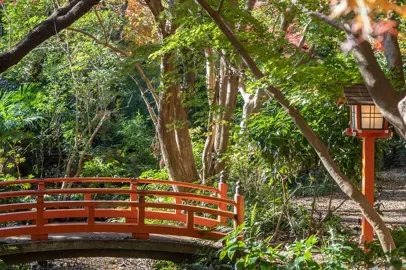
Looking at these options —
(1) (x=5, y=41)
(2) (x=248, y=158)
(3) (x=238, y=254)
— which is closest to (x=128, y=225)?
(3) (x=238, y=254)

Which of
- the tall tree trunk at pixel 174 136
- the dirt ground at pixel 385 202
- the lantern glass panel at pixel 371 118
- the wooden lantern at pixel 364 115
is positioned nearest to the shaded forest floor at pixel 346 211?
the dirt ground at pixel 385 202

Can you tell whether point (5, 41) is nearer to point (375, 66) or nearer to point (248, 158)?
point (248, 158)

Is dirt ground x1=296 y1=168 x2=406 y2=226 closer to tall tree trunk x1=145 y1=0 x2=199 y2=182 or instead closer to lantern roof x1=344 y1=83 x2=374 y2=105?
tall tree trunk x1=145 y1=0 x2=199 y2=182

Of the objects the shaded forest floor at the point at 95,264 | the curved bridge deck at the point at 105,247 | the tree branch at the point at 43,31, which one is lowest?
the shaded forest floor at the point at 95,264

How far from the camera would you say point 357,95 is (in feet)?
22.0

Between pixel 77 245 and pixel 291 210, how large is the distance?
10.7ft

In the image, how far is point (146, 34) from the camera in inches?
582

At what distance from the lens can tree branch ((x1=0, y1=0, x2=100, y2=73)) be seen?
20.0 ft

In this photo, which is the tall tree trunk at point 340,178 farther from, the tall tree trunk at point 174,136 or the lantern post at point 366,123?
the tall tree trunk at point 174,136

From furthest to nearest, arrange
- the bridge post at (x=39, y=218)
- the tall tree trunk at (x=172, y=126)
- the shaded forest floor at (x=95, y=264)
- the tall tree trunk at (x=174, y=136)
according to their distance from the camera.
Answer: the tall tree trunk at (x=174, y=136) < the tall tree trunk at (x=172, y=126) < the shaded forest floor at (x=95, y=264) < the bridge post at (x=39, y=218)

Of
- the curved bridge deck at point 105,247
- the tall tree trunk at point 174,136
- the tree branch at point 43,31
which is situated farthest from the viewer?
the tall tree trunk at point 174,136

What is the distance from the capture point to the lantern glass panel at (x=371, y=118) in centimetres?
665

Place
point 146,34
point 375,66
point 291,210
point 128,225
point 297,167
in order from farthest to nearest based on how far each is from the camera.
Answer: point 146,34 < point 291,210 < point 297,167 < point 128,225 < point 375,66

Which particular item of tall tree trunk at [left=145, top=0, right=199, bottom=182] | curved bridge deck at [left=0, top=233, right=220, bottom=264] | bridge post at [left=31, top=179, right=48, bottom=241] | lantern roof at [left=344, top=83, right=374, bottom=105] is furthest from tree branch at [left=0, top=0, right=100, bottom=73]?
tall tree trunk at [left=145, top=0, right=199, bottom=182]
